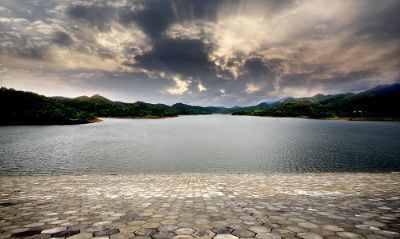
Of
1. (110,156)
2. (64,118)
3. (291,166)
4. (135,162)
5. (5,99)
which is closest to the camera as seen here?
(291,166)

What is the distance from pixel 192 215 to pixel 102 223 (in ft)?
9.17

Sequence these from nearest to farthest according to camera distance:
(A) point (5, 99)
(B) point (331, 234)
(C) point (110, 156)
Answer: (B) point (331, 234), (C) point (110, 156), (A) point (5, 99)

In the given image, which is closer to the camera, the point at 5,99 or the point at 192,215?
the point at 192,215

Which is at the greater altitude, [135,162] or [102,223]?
[102,223]

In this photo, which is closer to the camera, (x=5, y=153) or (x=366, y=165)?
(x=366, y=165)

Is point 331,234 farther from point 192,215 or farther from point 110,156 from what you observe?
point 110,156

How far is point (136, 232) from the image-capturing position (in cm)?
560

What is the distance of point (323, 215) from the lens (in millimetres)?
7363

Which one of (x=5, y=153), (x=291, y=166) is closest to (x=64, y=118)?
(x=5, y=153)

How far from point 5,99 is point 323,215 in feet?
577

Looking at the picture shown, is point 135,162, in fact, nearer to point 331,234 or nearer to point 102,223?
point 102,223

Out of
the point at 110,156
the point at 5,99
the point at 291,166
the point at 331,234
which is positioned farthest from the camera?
the point at 5,99

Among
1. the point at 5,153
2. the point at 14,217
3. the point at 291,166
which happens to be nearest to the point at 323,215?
the point at 14,217

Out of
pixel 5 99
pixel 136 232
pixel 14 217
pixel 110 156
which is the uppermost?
pixel 5 99
